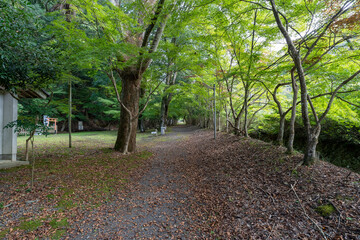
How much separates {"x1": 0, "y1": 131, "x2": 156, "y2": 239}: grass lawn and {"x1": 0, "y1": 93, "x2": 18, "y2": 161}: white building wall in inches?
36.6

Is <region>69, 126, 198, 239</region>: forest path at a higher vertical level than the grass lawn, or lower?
lower

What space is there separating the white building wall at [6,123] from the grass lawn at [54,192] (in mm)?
930

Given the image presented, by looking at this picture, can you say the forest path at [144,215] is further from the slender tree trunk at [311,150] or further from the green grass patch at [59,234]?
the slender tree trunk at [311,150]

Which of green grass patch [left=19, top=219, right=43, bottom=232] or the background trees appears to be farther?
the background trees

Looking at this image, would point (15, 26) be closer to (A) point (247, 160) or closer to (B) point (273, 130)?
(A) point (247, 160)

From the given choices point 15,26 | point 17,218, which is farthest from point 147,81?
point 17,218

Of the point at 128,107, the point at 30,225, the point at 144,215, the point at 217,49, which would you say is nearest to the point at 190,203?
the point at 144,215

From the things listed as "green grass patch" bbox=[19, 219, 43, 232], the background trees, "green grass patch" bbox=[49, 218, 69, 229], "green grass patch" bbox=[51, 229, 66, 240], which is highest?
the background trees

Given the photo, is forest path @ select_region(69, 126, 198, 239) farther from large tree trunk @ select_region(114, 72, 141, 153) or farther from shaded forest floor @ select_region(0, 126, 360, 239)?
large tree trunk @ select_region(114, 72, 141, 153)

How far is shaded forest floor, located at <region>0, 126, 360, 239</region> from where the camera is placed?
2461 millimetres

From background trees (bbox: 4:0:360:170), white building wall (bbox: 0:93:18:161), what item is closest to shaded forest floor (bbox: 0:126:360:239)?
background trees (bbox: 4:0:360:170)

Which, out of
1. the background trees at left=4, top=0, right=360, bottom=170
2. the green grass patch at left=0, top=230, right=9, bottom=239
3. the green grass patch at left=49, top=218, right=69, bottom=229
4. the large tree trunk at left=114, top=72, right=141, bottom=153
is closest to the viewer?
the green grass patch at left=0, top=230, right=9, bottom=239

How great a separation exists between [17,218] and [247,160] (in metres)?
5.34

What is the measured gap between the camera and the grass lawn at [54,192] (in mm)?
2653
